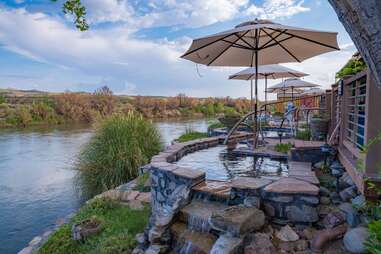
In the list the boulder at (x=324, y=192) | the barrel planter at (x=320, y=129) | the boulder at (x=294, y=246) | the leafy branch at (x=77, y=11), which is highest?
the leafy branch at (x=77, y=11)

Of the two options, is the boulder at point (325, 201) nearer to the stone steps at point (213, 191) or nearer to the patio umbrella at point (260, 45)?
the stone steps at point (213, 191)

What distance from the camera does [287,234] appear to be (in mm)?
2600

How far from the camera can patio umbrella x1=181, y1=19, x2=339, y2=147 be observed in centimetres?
448

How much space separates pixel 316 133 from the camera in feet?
16.5

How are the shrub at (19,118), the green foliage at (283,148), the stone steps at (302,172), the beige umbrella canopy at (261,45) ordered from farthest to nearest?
the shrub at (19,118) → the green foliage at (283,148) → the beige umbrella canopy at (261,45) → the stone steps at (302,172)

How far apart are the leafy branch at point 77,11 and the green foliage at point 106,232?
2266 mm

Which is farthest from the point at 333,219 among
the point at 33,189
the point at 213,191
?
the point at 33,189

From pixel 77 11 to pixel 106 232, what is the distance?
2464mm

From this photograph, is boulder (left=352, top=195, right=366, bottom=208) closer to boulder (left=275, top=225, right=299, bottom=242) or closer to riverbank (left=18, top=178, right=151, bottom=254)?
boulder (left=275, top=225, right=299, bottom=242)

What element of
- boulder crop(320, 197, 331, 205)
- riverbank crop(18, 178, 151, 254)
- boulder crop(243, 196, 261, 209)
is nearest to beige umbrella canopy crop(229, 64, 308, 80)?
riverbank crop(18, 178, 151, 254)

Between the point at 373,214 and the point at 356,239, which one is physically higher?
the point at 373,214

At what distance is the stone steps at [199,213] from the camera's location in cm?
290

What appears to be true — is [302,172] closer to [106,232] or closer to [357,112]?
[357,112]

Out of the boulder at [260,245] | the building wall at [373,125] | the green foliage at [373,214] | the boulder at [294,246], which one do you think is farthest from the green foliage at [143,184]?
the building wall at [373,125]
